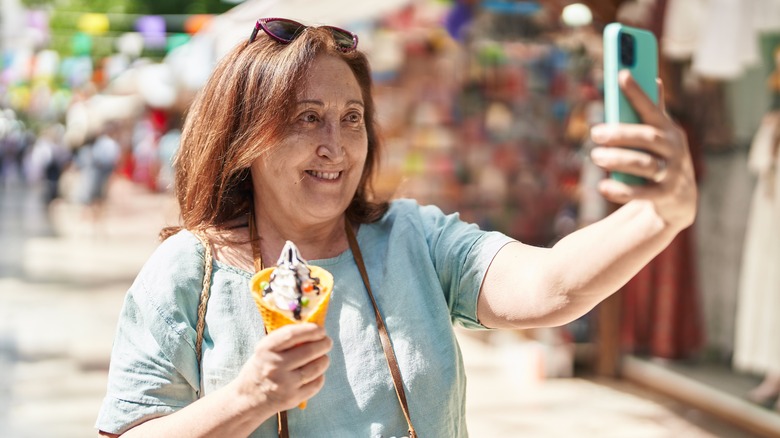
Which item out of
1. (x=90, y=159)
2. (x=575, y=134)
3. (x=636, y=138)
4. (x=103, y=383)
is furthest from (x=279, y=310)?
(x=90, y=159)

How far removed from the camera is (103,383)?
6.31 m

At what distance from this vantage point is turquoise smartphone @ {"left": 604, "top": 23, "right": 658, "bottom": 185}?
131 cm

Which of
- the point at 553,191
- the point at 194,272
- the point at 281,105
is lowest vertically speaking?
the point at 553,191

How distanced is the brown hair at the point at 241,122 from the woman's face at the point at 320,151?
3 cm

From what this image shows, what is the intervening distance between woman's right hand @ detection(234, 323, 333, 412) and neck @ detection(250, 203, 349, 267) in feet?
1.45

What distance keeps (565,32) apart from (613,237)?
5.93 meters

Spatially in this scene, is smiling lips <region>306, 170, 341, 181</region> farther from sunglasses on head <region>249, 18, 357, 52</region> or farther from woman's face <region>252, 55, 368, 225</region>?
sunglasses on head <region>249, 18, 357, 52</region>

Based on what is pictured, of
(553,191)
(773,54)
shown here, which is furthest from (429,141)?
(773,54)

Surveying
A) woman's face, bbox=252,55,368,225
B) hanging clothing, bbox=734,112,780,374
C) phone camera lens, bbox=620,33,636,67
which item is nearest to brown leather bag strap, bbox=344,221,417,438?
woman's face, bbox=252,55,368,225

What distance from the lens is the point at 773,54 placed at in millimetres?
5734

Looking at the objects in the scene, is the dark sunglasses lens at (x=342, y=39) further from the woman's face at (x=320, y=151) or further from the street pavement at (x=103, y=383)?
the street pavement at (x=103, y=383)

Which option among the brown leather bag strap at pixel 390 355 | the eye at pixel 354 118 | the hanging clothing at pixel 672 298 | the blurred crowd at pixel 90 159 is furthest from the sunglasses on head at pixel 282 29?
the blurred crowd at pixel 90 159

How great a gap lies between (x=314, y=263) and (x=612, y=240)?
A: 689 millimetres

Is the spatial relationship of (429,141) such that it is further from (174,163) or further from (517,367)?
(174,163)
